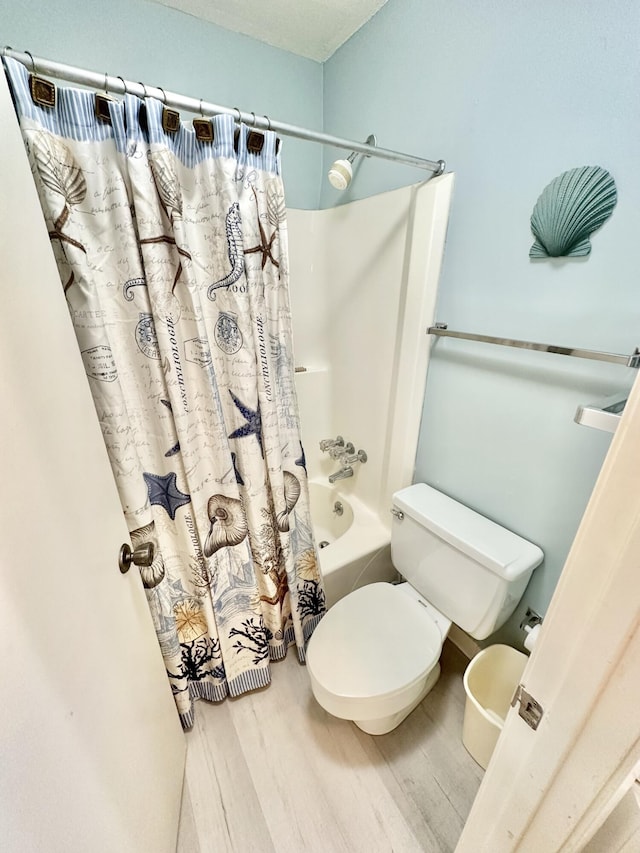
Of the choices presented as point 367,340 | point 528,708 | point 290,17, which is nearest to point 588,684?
point 528,708

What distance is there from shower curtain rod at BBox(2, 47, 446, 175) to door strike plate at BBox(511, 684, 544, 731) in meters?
1.33

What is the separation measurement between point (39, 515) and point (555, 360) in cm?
122

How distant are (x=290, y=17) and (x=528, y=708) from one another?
7.00 feet

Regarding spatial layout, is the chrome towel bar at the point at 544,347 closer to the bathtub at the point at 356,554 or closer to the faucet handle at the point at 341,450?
the faucet handle at the point at 341,450

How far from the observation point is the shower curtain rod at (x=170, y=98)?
669 millimetres

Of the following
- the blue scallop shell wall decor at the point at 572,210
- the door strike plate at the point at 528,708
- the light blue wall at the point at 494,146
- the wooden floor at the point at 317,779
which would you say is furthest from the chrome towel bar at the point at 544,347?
the wooden floor at the point at 317,779

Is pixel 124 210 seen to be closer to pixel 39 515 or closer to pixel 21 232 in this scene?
pixel 21 232

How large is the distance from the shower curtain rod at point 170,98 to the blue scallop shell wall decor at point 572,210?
1.34 ft

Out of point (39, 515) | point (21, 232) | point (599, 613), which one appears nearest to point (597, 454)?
point (599, 613)

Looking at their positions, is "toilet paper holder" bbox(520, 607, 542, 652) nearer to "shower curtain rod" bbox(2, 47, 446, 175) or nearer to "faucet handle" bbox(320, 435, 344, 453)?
"faucet handle" bbox(320, 435, 344, 453)

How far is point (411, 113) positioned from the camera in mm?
1211

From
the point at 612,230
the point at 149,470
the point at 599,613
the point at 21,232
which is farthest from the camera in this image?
the point at 149,470

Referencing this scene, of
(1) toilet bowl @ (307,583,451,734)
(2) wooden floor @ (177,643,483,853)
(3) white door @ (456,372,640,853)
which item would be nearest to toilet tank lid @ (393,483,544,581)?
(1) toilet bowl @ (307,583,451,734)

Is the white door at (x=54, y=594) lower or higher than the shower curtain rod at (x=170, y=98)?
lower
